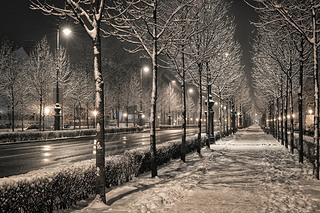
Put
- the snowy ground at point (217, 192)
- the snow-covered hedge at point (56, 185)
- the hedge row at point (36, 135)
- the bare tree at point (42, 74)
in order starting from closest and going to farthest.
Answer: the snow-covered hedge at point (56, 185) → the snowy ground at point (217, 192) → the hedge row at point (36, 135) → the bare tree at point (42, 74)

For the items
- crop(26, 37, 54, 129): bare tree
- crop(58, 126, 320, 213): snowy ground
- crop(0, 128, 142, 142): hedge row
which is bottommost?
crop(58, 126, 320, 213): snowy ground

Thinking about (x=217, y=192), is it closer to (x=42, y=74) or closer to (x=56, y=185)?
(x=56, y=185)

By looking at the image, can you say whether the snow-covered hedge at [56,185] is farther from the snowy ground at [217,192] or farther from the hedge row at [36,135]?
the hedge row at [36,135]

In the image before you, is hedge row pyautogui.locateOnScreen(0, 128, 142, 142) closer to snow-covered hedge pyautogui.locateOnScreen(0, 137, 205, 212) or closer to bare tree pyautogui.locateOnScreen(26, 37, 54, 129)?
bare tree pyautogui.locateOnScreen(26, 37, 54, 129)

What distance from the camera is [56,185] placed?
6.07m

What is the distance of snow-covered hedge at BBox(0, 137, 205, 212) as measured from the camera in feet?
16.6

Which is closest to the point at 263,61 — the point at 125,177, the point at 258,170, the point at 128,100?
the point at 258,170

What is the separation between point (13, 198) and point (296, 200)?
618 centimetres

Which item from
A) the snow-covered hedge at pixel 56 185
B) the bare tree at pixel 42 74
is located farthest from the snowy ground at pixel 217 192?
the bare tree at pixel 42 74

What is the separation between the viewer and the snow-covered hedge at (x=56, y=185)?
→ 5.05 m

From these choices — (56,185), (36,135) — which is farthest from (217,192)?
(36,135)

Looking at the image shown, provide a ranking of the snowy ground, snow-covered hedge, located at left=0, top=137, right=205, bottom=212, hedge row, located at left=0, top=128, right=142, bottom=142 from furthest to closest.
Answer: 1. hedge row, located at left=0, top=128, right=142, bottom=142
2. the snowy ground
3. snow-covered hedge, located at left=0, top=137, right=205, bottom=212

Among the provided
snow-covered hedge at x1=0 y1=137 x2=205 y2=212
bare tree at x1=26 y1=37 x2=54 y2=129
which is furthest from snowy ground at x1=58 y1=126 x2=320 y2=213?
bare tree at x1=26 y1=37 x2=54 y2=129

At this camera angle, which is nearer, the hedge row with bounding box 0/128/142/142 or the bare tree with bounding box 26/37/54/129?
the hedge row with bounding box 0/128/142/142
